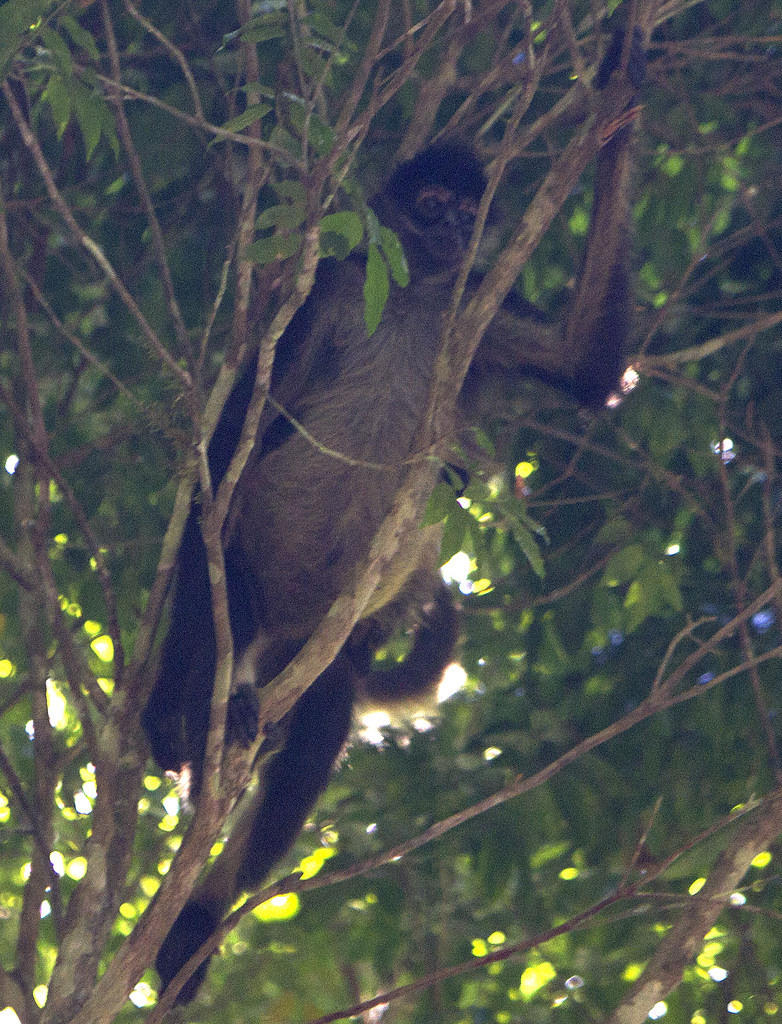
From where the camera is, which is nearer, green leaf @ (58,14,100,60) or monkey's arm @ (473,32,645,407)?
green leaf @ (58,14,100,60)

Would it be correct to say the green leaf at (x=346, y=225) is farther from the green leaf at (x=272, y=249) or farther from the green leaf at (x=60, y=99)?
the green leaf at (x=60, y=99)

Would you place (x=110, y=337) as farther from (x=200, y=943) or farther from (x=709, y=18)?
(x=709, y=18)

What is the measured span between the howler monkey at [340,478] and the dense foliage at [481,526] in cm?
15

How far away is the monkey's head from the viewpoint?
3688mm

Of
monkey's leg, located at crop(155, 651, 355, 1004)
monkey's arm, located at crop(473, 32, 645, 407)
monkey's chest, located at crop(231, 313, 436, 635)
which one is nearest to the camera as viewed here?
monkey's arm, located at crop(473, 32, 645, 407)

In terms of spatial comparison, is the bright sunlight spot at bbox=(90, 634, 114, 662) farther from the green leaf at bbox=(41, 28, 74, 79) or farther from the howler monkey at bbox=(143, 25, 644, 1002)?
the green leaf at bbox=(41, 28, 74, 79)

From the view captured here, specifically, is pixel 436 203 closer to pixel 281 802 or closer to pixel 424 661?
pixel 424 661


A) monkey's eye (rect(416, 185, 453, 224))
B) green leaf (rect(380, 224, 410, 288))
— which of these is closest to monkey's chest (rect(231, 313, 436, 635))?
monkey's eye (rect(416, 185, 453, 224))

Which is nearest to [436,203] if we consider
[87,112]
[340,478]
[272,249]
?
[340,478]

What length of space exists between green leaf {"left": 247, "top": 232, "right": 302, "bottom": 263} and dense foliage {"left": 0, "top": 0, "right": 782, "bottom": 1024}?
40 cm

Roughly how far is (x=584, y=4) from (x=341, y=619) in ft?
7.15

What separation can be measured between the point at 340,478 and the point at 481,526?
73 centimetres

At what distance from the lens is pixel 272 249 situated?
6.82 ft

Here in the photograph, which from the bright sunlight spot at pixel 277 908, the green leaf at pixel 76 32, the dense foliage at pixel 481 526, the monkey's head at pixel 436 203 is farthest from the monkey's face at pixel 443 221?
the bright sunlight spot at pixel 277 908
